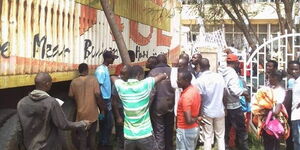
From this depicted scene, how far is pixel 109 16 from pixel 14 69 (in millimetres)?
1712

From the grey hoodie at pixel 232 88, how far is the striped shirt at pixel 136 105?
1984 mm

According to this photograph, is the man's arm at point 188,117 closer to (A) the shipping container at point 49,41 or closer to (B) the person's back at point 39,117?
(B) the person's back at point 39,117

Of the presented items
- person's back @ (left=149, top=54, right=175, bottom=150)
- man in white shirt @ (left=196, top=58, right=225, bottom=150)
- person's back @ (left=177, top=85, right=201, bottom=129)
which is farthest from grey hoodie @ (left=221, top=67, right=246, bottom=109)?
person's back @ (left=177, top=85, right=201, bottom=129)

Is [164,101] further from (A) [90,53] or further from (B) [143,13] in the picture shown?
(B) [143,13]

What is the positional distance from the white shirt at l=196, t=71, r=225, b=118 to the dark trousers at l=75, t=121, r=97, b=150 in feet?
5.14

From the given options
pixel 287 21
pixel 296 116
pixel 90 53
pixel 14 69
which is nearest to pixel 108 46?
pixel 90 53

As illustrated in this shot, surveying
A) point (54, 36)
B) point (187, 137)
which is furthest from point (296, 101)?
point (54, 36)

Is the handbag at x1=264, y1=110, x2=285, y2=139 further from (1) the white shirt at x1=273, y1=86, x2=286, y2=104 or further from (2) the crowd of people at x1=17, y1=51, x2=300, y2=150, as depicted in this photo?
(1) the white shirt at x1=273, y1=86, x2=286, y2=104

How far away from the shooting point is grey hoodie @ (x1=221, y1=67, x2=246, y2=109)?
5980 millimetres

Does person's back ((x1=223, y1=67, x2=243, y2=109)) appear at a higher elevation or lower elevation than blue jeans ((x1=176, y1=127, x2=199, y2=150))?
higher

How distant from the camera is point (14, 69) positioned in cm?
411

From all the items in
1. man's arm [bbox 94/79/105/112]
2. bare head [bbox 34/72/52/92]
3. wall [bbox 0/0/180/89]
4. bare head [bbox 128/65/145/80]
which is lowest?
man's arm [bbox 94/79/105/112]

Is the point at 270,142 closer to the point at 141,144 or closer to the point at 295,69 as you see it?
the point at 295,69

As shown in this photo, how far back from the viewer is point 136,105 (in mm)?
4289
